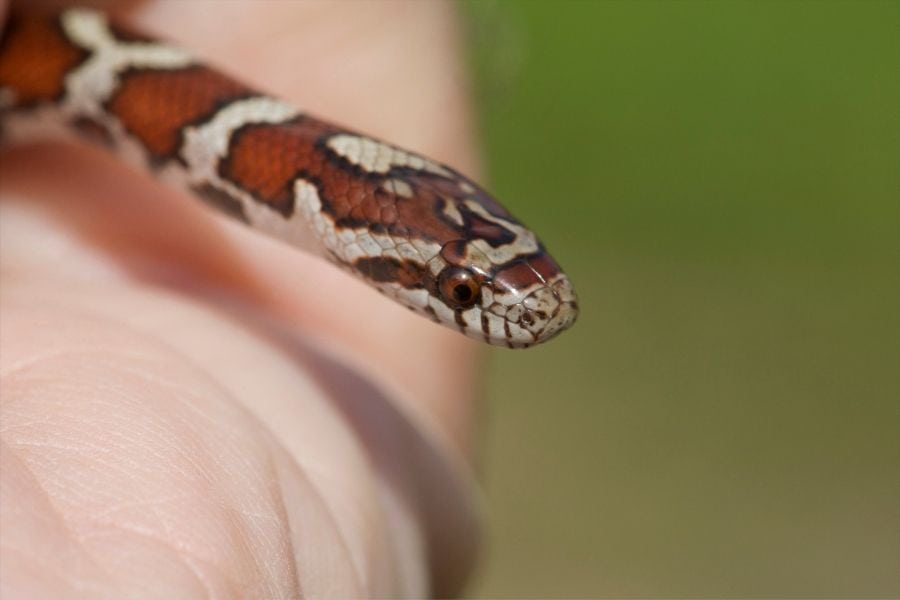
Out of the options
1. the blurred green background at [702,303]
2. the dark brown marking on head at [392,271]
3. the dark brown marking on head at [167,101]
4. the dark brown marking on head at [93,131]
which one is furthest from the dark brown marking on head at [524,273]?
the blurred green background at [702,303]

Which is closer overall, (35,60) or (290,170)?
(290,170)

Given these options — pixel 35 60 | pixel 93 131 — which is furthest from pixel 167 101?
pixel 35 60

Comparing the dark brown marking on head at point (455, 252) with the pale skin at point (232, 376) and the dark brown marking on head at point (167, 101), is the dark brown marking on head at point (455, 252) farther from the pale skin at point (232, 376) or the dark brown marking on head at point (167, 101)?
the dark brown marking on head at point (167, 101)

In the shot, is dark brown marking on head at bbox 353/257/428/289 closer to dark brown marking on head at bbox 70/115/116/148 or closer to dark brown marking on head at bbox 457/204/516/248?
dark brown marking on head at bbox 457/204/516/248

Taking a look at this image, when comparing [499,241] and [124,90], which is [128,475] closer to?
[499,241]

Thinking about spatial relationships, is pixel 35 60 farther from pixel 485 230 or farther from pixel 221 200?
pixel 485 230

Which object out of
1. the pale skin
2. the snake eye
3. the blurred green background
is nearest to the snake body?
the snake eye
